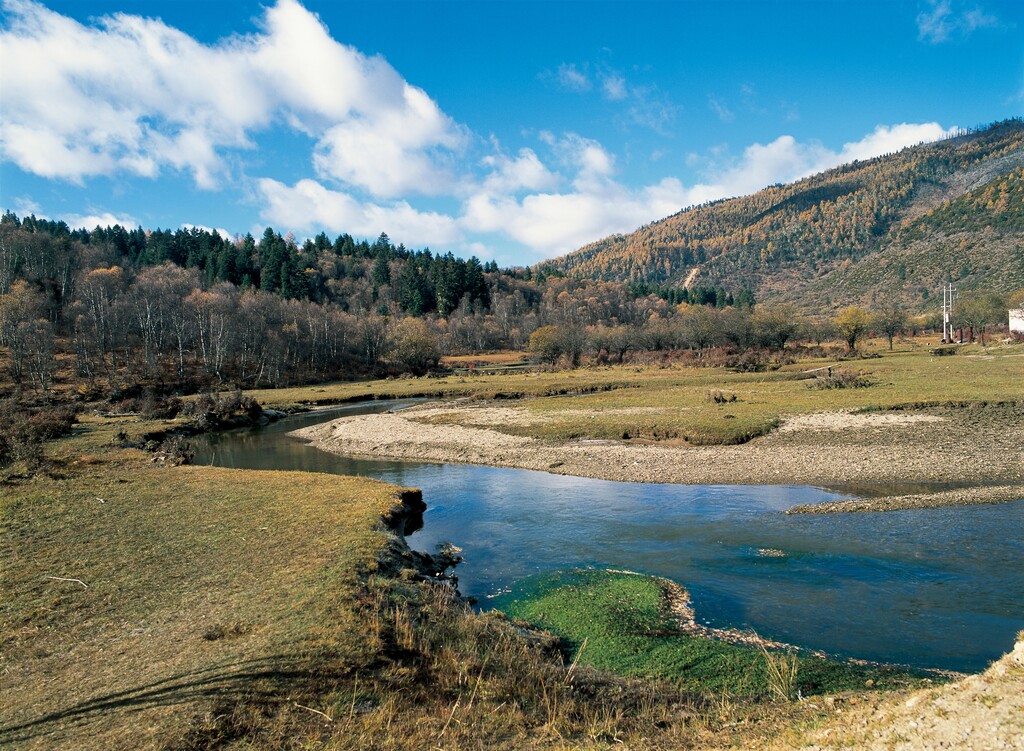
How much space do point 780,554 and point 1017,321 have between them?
4867 inches

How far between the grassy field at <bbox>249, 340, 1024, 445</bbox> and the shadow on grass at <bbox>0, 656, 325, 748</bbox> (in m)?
29.8

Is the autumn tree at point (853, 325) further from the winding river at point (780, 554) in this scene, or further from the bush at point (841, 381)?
the winding river at point (780, 554)

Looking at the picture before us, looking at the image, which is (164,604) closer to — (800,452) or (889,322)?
(800,452)

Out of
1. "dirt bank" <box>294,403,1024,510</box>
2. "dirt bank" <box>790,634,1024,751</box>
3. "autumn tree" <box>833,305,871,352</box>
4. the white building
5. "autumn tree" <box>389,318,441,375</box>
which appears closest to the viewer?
"dirt bank" <box>790,634,1024,751</box>

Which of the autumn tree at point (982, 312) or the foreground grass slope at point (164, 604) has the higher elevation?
the autumn tree at point (982, 312)

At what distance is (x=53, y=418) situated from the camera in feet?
129

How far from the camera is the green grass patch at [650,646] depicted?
978 cm

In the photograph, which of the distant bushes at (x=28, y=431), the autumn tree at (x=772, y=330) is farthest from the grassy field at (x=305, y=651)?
the autumn tree at (x=772, y=330)

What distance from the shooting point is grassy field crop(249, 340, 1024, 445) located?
37875 millimetres

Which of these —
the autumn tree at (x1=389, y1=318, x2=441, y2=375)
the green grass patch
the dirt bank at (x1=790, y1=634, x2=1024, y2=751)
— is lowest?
the green grass patch

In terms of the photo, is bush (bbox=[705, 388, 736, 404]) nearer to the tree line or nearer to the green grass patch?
the green grass patch

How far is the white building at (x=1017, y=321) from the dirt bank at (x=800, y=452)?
9217cm

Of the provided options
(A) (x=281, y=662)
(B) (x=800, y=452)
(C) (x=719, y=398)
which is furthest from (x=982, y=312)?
(A) (x=281, y=662)

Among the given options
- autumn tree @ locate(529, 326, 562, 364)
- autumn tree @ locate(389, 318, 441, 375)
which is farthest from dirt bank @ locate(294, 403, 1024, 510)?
autumn tree @ locate(529, 326, 562, 364)
